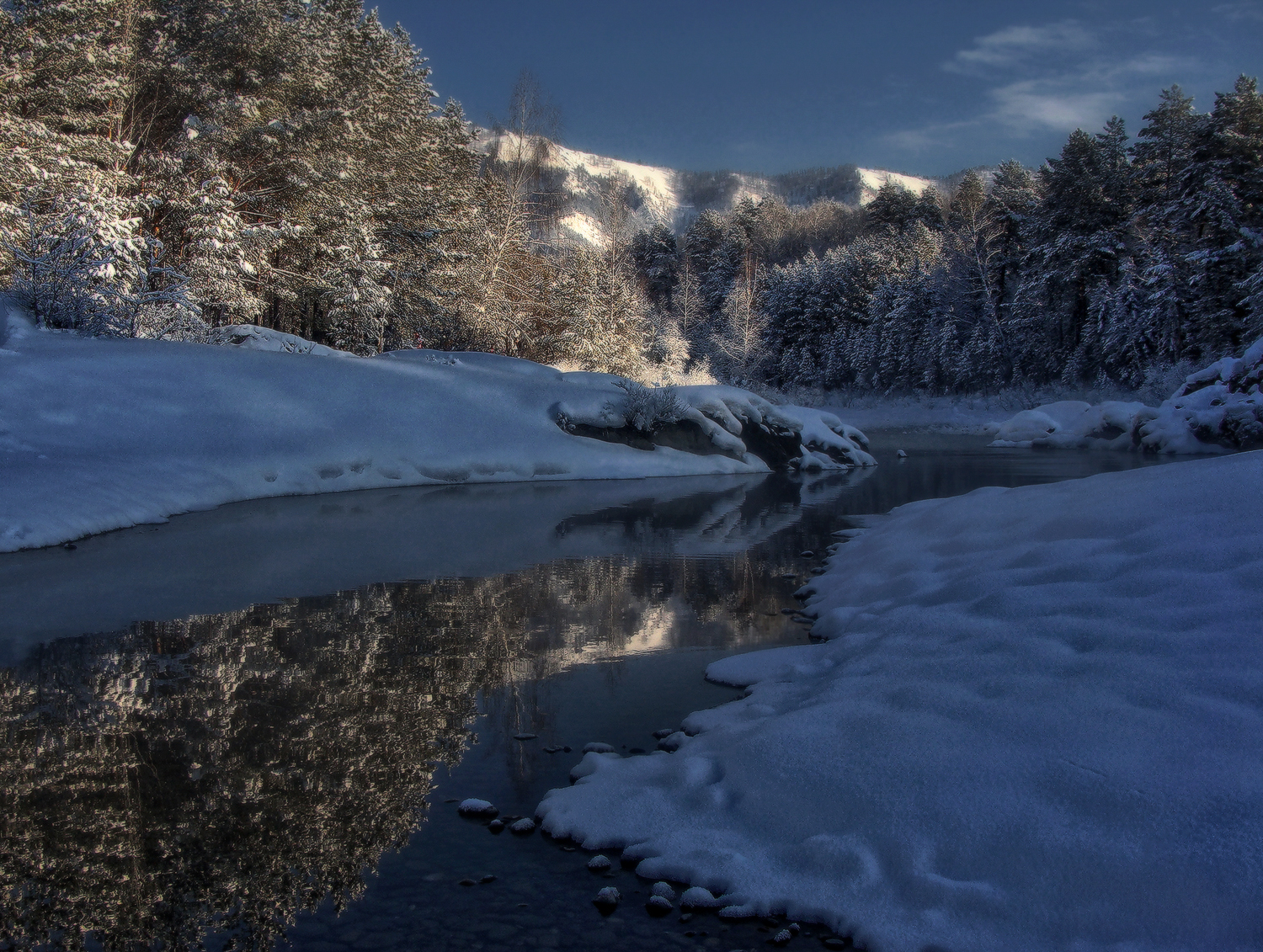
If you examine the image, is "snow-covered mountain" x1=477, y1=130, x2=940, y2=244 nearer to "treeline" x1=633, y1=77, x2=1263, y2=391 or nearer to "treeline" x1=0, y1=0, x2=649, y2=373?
"treeline" x1=633, y1=77, x2=1263, y2=391

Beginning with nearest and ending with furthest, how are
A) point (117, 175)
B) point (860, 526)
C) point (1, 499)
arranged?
1. point (1, 499)
2. point (860, 526)
3. point (117, 175)

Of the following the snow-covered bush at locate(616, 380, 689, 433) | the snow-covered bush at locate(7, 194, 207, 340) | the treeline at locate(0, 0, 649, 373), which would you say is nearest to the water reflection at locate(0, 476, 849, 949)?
the snow-covered bush at locate(616, 380, 689, 433)

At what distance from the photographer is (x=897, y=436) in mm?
31750

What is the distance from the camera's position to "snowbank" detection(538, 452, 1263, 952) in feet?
6.98

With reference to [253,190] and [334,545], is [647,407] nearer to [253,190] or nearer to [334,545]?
[334,545]

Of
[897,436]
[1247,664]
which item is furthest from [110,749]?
[897,436]

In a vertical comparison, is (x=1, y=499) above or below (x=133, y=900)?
above

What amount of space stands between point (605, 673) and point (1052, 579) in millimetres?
2460

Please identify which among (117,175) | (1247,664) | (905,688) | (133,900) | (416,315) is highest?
(117,175)

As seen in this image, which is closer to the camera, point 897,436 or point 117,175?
point 117,175

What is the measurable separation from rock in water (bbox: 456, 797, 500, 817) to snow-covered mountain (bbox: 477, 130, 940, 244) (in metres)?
109

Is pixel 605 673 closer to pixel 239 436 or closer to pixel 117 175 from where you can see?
pixel 239 436

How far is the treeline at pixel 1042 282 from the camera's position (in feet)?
102

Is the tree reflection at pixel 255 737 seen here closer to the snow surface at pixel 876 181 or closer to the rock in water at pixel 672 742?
the rock in water at pixel 672 742
